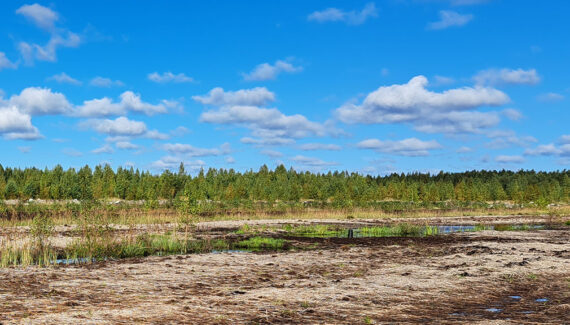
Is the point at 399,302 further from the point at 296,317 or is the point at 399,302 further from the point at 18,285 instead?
the point at 18,285

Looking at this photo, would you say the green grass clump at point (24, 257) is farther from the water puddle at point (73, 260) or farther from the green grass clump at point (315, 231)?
the green grass clump at point (315, 231)

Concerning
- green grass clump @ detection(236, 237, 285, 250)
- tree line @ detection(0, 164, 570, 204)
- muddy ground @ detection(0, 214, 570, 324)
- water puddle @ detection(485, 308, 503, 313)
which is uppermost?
tree line @ detection(0, 164, 570, 204)

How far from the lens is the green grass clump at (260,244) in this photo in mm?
27828

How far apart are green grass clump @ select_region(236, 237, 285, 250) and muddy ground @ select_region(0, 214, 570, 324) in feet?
16.3

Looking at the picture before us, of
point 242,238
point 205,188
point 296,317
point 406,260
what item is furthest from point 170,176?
point 296,317

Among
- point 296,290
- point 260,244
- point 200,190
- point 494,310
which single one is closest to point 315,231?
point 260,244

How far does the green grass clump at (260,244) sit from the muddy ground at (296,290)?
4.96 m

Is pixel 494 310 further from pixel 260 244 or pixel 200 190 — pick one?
pixel 200 190

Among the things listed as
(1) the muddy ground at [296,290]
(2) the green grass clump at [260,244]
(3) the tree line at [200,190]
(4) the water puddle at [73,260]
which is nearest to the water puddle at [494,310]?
(1) the muddy ground at [296,290]

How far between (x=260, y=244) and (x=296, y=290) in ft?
48.1

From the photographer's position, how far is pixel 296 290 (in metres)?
14.3

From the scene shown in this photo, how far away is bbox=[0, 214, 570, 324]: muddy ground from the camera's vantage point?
1111 centimetres

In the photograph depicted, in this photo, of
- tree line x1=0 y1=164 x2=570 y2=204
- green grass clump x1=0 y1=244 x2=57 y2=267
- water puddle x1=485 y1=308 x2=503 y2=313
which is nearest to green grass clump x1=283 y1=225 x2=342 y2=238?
green grass clump x1=0 y1=244 x2=57 y2=267

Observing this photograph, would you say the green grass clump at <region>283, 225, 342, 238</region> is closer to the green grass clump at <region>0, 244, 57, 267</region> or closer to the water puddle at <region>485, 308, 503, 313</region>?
the green grass clump at <region>0, 244, 57, 267</region>
